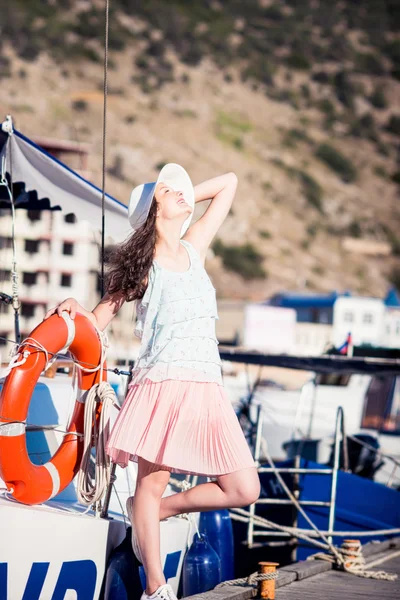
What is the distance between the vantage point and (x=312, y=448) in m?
12.6

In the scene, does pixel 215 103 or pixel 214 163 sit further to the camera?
pixel 215 103

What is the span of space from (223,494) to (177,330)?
2.26 feet

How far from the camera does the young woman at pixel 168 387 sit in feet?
12.8

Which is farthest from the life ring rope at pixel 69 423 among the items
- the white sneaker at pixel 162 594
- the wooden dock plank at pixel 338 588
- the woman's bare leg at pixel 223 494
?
the wooden dock plank at pixel 338 588

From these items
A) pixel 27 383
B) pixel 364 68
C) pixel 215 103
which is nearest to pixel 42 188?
pixel 27 383

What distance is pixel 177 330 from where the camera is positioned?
13.2 ft

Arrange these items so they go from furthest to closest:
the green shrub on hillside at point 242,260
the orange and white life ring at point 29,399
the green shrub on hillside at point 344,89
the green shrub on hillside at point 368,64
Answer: the green shrub on hillside at point 368,64
the green shrub on hillside at point 344,89
the green shrub on hillside at point 242,260
the orange and white life ring at point 29,399

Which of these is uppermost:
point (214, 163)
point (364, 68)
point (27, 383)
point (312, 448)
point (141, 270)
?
point (364, 68)

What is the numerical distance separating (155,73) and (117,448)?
74887mm

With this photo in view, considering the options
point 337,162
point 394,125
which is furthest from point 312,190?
point 394,125

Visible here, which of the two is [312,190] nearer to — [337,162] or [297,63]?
[337,162]

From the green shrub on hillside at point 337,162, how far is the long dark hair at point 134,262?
7155 cm

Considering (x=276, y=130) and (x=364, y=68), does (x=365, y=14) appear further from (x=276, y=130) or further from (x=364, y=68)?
(x=276, y=130)

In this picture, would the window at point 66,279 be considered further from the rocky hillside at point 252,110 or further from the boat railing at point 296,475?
the boat railing at point 296,475
